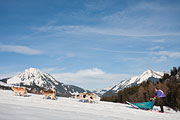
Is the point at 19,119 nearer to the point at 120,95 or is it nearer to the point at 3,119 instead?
the point at 3,119

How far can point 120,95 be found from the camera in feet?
303

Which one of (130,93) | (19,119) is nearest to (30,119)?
(19,119)

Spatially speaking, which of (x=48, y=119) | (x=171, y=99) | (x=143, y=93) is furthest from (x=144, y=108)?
A: (x=143, y=93)

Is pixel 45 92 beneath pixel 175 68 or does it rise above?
beneath

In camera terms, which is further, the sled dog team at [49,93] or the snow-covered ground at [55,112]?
the sled dog team at [49,93]

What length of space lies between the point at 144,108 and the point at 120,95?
7738 cm

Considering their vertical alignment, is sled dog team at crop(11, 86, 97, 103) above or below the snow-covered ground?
above

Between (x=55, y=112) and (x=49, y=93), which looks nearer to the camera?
(x=55, y=112)

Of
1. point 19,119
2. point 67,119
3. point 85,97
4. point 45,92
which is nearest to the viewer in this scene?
point 19,119

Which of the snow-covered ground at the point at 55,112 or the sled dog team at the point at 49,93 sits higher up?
the sled dog team at the point at 49,93

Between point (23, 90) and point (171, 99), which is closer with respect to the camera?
point (23, 90)

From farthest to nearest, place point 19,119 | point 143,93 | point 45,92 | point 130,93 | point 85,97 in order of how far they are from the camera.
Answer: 1. point 130,93
2. point 143,93
3. point 85,97
4. point 45,92
5. point 19,119

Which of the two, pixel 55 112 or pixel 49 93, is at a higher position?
pixel 49 93

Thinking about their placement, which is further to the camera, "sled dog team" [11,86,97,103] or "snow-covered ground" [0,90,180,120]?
"sled dog team" [11,86,97,103]
